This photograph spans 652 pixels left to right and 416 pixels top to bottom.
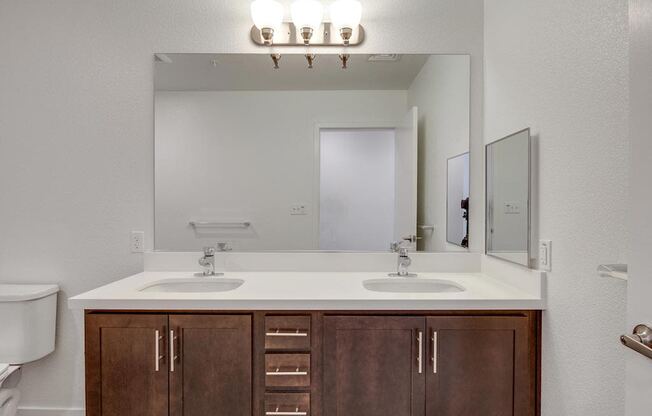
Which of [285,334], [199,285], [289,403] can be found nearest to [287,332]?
[285,334]

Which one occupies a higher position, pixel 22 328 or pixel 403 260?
pixel 403 260

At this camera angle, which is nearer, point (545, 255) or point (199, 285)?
point (545, 255)

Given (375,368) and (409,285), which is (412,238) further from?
(375,368)

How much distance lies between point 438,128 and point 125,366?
184 cm

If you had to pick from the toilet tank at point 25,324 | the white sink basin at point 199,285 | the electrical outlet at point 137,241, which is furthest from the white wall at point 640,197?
the toilet tank at point 25,324

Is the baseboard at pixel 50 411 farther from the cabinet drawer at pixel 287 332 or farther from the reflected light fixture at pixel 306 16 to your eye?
the reflected light fixture at pixel 306 16

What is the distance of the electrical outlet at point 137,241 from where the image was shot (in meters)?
2.12

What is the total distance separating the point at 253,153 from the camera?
214cm

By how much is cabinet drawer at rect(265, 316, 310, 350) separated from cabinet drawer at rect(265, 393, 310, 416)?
183mm

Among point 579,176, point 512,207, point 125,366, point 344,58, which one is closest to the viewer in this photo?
point 579,176

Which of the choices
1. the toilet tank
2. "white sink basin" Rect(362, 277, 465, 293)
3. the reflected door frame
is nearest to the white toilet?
the toilet tank

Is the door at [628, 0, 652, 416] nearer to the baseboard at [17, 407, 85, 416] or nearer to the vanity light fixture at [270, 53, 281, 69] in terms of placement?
the vanity light fixture at [270, 53, 281, 69]

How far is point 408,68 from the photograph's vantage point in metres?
2.11

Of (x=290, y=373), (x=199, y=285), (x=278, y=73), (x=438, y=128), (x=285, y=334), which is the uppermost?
(x=278, y=73)
